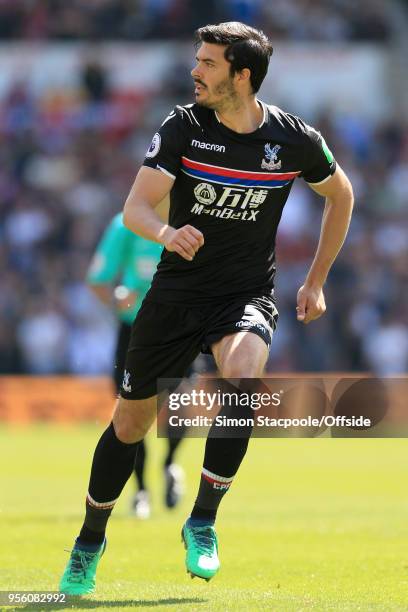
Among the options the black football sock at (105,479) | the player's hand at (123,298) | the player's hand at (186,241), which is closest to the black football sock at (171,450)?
the player's hand at (123,298)

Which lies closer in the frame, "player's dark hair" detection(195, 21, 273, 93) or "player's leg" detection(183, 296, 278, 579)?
"player's leg" detection(183, 296, 278, 579)

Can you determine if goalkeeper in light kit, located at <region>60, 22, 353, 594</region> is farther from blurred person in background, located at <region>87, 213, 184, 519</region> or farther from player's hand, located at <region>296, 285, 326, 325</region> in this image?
blurred person in background, located at <region>87, 213, 184, 519</region>

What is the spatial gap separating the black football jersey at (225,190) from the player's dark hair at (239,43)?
27 centimetres

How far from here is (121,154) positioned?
2519 centimetres

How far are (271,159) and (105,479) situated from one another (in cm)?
188

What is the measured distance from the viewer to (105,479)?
7.02 meters

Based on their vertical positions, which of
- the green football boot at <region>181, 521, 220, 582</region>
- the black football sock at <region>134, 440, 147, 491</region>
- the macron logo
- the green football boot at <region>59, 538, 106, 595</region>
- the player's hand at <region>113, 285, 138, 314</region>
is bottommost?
the black football sock at <region>134, 440, 147, 491</region>

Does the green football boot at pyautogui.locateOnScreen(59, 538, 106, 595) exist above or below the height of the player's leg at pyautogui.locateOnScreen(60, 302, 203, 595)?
below

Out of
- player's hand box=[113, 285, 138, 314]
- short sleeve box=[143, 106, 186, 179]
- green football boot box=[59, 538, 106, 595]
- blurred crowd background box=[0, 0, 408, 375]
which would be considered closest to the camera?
short sleeve box=[143, 106, 186, 179]

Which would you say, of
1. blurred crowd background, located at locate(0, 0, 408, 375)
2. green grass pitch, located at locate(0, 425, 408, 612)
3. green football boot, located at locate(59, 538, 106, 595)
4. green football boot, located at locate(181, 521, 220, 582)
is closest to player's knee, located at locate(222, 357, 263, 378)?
green football boot, located at locate(181, 521, 220, 582)

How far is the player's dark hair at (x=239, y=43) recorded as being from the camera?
6.75 metres

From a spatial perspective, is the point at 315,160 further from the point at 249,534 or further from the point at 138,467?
the point at 138,467

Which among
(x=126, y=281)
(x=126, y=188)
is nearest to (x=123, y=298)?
(x=126, y=281)

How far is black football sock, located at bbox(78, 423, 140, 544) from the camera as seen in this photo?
6.99 metres
